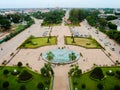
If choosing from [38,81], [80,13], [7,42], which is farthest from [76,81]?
[80,13]

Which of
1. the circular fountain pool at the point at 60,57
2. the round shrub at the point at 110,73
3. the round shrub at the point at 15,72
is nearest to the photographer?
the round shrub at the point at 110,73

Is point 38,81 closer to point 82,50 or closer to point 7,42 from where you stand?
point 82,50

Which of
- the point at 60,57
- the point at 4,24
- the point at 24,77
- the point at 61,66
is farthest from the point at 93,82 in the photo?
the point at 4,24

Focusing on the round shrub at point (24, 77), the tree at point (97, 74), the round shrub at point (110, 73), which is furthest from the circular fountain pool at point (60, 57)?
the round shrub at point (24, 77)

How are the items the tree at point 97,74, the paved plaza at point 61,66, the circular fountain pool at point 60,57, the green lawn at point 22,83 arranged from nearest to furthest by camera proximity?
the green lawn at point 22,83, the tree at point 97,74, the paved plaza at point 61,66, the circular fountain pool at point 60,57

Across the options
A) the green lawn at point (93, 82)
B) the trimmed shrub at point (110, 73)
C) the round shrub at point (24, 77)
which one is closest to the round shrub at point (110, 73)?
the trimmed shrub at point (110, 73)

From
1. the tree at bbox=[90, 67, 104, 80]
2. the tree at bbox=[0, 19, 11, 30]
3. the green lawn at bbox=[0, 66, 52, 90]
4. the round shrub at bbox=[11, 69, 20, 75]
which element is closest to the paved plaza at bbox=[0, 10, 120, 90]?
the green lawn at bbox=[0, 66, 52, 90]

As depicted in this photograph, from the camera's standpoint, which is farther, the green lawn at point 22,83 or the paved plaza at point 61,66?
the paved plaza at point 61,66

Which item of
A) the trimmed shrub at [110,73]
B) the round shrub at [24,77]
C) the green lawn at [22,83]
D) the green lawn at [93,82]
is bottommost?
the green lawn at [22,83]

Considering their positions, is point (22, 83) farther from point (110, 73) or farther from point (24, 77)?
point (110, 73)

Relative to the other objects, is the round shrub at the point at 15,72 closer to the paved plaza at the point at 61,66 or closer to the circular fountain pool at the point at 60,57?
the paved plaza at the point at 61,66

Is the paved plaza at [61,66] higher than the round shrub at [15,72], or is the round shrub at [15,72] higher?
the round shrub at [15,72]
